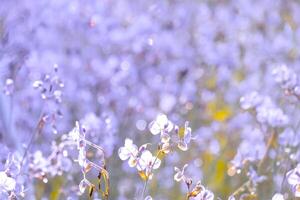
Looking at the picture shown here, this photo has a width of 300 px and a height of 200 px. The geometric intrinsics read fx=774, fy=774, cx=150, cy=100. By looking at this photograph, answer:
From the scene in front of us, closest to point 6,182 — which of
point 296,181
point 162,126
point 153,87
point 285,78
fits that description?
point 162,126

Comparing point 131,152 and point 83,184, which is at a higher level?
point 131,152

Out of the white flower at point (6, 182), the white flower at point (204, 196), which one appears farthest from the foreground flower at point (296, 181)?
the white flower at point (6, 182)

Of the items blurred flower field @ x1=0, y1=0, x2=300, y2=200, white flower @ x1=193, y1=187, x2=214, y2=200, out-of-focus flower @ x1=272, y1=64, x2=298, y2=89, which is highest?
blurred flower field @ x1=0, y1=0, x2=300, y2=200

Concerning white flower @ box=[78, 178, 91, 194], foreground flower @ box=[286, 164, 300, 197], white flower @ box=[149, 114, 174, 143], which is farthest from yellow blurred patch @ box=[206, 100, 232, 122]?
white flower @ box=[78, 178, 91, 194]

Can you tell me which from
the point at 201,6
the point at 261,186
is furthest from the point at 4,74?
the point at 201,6

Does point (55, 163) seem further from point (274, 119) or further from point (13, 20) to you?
point (13, 20)

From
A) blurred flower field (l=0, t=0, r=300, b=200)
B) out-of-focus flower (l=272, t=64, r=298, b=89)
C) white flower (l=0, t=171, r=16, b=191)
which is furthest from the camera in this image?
blurred flower field (l=0, t=0, r=300, b=200)

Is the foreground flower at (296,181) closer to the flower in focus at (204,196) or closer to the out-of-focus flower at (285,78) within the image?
the flower in focus at (204,196)

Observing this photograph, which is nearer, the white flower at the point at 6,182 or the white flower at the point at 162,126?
the white flower at the point at 6,182

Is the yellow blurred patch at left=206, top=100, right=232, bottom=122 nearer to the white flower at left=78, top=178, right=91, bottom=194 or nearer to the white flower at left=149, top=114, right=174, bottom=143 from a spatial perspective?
the white flower at left=149, top=114, right=174, bottom=143

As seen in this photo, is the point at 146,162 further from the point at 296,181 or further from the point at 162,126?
the point at 296,181
